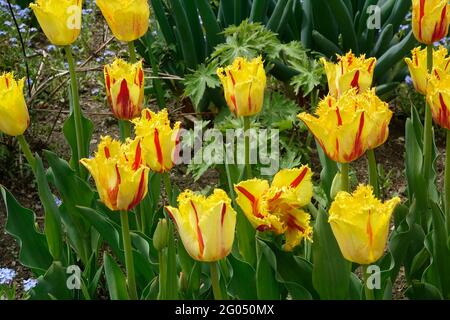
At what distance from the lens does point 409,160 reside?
2.16 meters

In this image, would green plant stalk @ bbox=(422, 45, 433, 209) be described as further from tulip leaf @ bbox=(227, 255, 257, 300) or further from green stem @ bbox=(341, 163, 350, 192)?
tulip leaf @ bbox=(227, 255, 257, 300)

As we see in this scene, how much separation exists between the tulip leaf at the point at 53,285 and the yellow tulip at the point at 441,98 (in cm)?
86

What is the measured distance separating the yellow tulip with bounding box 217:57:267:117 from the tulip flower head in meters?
0.23

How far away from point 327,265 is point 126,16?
0.78 m

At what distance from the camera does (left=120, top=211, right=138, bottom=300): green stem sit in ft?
5.70

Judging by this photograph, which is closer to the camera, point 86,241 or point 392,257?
point 392,257

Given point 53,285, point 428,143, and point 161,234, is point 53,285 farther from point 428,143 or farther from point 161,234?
point 428,143

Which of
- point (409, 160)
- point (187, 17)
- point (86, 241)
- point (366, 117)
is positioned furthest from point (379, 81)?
point (366, 117)

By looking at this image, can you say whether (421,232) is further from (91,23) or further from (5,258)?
(91,23)

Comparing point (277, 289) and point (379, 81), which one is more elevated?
point (379, 81)

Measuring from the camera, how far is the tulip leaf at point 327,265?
5.74 ft

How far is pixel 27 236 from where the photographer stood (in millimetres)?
2172

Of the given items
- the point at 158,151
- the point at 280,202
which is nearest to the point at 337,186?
the point at 280,202

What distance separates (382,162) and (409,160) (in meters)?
1.06
